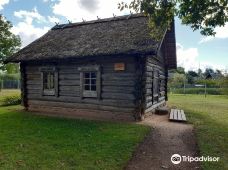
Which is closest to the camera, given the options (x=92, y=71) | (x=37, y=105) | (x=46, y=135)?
(x=46, y=135)

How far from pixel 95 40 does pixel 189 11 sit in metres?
6.00

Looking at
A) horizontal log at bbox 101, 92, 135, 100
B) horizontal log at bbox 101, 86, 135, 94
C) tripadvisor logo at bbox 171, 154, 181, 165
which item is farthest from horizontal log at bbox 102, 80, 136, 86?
tripadvisor logo at bbox 171, 154, 181, 165

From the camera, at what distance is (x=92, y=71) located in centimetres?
1277

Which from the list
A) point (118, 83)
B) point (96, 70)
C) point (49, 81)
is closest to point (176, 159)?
point (118, 83)

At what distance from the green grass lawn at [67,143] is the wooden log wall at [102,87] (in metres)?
1.62

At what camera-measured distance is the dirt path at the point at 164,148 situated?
6516mm

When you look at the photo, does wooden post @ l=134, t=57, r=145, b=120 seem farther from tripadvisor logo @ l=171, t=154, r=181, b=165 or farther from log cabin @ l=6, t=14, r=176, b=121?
tripadvisor logo @ l=171, t=154, r=181, b=165

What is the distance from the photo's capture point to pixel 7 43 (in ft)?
88.8

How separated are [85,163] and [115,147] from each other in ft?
4.50

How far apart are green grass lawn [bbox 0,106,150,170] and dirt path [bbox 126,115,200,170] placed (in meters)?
0.31

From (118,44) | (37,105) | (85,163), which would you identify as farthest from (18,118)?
(85,163)

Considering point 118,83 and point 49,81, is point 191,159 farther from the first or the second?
point 49,81

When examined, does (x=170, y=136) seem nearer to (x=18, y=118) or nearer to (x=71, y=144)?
(x=71, y=144)

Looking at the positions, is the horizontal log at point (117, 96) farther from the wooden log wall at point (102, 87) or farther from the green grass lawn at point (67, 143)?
the green grass lawn at point (67, 143)
